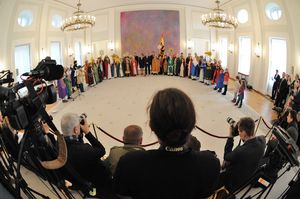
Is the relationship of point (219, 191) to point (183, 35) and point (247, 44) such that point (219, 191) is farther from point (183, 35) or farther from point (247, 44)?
point (183, 35)

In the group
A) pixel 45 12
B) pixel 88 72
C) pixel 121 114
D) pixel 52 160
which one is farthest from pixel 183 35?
pixel 52 160

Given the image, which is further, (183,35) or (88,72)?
(183,35)

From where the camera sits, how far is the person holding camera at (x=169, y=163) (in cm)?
146

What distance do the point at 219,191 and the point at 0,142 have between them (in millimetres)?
2531

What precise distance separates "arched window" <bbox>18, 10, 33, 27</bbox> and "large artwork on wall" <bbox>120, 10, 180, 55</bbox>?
32.1 ft

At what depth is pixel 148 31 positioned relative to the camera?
22.2m

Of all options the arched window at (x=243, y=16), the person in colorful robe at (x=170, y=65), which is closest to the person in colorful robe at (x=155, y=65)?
the person in colorful robe at (x=170, y=65)

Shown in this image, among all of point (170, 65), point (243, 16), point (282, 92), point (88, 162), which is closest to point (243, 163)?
point (88, 162)

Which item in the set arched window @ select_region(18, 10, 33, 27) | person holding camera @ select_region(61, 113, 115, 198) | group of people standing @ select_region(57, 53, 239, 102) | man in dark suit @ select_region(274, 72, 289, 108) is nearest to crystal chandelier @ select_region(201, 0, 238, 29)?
group of people standing @ select_region(57, 53, 239, 102)

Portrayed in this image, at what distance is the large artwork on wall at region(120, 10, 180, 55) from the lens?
21812 millimetres

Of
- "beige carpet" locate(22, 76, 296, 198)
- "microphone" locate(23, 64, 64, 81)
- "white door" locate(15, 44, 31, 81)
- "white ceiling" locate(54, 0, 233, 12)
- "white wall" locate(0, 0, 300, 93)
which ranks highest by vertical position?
"white ceiling" locate(54, 0, 233, 12)

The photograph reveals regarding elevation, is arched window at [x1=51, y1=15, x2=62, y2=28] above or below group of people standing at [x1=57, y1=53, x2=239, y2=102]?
above

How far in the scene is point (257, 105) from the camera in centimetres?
1230

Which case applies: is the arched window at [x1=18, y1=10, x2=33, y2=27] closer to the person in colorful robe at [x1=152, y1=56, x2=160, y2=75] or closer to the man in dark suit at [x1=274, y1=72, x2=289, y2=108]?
the person in colorful robe at [x1=152, y1=56, x2=160, y2=75]
